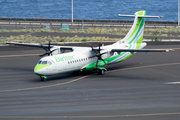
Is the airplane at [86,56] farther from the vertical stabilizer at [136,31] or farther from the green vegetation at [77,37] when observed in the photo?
the green vegetation at [77,37]

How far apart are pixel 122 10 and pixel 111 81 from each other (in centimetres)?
15529

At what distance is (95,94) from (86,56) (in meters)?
8.46

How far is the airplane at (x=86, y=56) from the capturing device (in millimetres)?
27688

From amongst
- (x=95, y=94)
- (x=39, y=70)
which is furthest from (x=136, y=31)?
(x=39, y=70)

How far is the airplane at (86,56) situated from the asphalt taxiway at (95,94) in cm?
119

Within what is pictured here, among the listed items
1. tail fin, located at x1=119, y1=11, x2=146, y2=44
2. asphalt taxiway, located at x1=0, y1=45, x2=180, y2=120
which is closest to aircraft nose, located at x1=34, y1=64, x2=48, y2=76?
asphalt taxiway, located at x1=0, y1=45, x2=180, y2=120

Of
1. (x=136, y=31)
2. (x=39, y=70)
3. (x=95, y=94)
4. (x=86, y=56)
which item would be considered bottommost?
(x=95, y=94)

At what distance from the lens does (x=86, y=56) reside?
31.5m

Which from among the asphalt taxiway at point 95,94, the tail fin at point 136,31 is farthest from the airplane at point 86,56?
the asphalt taxiway at point 95,94

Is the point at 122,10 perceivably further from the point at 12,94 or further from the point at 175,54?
the point at 12,94

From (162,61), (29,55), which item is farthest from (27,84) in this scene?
(162,61)

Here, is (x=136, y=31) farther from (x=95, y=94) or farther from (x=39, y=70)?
(x=39, y=70)

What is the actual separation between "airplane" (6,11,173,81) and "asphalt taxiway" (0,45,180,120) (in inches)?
47.0

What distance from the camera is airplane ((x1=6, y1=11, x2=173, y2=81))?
27688 millimetres
